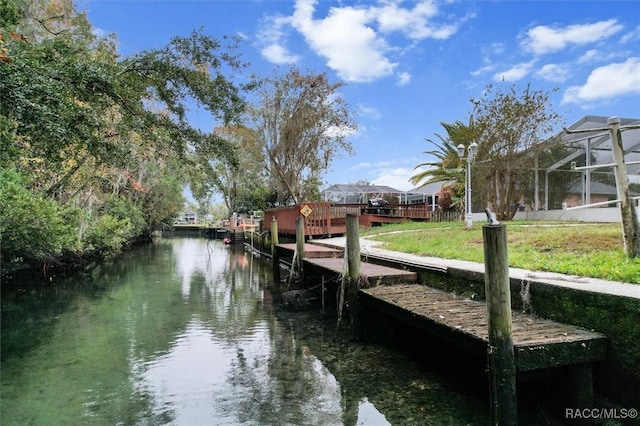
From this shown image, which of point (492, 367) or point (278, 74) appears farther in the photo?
point (278, 74)

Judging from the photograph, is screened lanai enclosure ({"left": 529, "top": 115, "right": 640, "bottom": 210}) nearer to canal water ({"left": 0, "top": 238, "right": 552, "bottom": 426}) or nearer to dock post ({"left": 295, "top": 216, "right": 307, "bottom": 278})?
dock post ({"left": 295, "top": 216, "right": 307, "bottom": 278})

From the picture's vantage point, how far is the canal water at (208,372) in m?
5.07

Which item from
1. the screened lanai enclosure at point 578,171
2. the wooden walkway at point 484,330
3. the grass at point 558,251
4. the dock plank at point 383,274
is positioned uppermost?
the screened lanai enclosure at point 578,171

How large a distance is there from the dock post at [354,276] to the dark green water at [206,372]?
35 cm

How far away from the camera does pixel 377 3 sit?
1343 cm

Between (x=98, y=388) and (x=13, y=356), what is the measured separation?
2746mm

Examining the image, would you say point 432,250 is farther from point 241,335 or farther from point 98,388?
point 98,388

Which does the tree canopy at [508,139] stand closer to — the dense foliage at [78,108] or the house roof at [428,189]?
the dense foliage at [78,108]

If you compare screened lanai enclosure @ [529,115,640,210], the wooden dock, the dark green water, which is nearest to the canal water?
the dark green water

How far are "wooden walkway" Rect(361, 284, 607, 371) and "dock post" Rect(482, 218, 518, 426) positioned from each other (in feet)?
0.50

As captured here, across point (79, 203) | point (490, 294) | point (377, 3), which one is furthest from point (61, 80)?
point (79, 203)

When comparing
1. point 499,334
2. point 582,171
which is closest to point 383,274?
point 499,334

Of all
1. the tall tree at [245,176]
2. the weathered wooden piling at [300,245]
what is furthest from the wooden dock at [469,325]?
the tall tree at [245,176]

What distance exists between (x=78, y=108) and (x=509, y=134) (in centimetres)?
1583
